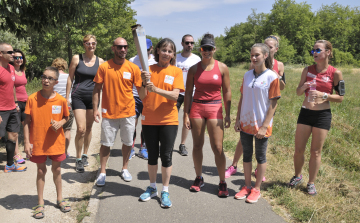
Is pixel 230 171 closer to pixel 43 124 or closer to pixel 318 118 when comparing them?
pixel 318 118

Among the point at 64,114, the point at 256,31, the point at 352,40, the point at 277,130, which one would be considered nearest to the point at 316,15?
the point at 352,40

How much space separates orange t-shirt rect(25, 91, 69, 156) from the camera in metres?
3.66

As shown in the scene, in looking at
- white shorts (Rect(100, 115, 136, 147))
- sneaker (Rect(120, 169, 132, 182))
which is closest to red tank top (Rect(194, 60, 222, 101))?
white shorts (Rect(100, 115, 136, 147))

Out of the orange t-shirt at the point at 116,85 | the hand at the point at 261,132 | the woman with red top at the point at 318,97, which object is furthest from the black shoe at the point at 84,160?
the woman with red top at the point at 318,97

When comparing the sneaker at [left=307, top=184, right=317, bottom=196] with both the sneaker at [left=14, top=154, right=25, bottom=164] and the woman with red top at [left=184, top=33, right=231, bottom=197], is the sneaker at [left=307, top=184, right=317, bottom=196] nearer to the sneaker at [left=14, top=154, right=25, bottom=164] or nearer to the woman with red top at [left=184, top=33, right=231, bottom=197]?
the woman with red top at [left=184, top=33, right=231, bottom=197]

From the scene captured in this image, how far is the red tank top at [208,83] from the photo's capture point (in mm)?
4051

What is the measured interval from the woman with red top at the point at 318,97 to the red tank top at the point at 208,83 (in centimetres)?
125

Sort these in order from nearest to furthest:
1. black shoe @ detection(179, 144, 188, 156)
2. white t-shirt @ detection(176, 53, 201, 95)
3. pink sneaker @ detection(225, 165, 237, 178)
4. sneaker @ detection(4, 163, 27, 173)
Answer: pink sneaker @ detection(225, 165, 237, 178)
sneaker @ detection(4, 163, 27, 173)
white t-shirt @ detection(176, 53, 201, 95)
black shoe @ detection(179, 144, 188, 156)

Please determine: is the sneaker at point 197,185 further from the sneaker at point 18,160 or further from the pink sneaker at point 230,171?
the sneaker at point 18,160

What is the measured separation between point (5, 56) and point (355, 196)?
5881 mm

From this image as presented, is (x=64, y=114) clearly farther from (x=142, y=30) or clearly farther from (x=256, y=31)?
(x=256, y=31)

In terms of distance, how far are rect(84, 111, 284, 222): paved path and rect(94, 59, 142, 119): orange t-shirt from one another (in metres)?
1.13

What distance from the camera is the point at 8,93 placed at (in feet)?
16.1

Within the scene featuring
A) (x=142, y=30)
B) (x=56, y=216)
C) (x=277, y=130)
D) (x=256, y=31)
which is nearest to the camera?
(x=142, y=30)
